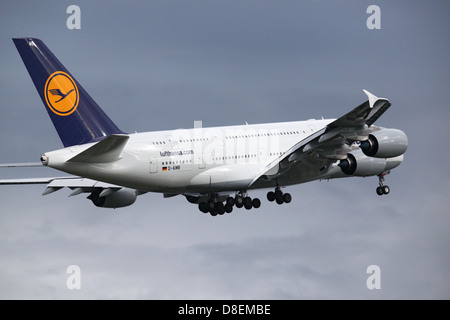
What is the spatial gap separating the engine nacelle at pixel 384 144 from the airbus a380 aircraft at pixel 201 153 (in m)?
0.06

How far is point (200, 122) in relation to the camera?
68812 mm

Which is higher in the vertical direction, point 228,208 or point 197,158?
point 197,158

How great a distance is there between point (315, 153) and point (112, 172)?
13.0m

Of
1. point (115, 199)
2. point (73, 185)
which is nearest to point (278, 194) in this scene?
point (115, 199)

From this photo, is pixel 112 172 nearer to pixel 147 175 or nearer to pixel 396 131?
pixel 147 175

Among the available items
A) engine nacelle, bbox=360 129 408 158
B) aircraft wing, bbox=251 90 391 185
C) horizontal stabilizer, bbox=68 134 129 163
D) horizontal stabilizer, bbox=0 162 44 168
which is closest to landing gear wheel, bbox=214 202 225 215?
aircraft wing, bbox=251 90 391 185

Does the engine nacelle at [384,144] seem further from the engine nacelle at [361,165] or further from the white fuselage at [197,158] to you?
the white fuselage at [197,158]

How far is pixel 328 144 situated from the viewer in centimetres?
6844

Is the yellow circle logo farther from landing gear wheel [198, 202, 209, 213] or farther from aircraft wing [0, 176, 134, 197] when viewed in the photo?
landing gear wheel [198, 202, 209, 213]

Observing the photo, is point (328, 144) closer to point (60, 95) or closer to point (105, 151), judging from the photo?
point (105, 151)

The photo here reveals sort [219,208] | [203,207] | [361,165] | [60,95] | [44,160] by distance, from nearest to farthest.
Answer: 1. [44,160]
2. [60,95]
3. [361,165]
4. [219,208]
5. [203,207]

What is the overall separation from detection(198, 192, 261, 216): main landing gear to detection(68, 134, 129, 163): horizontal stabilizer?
32.8ft

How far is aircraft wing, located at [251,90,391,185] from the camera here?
2549 inches

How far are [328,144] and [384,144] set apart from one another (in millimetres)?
3403
